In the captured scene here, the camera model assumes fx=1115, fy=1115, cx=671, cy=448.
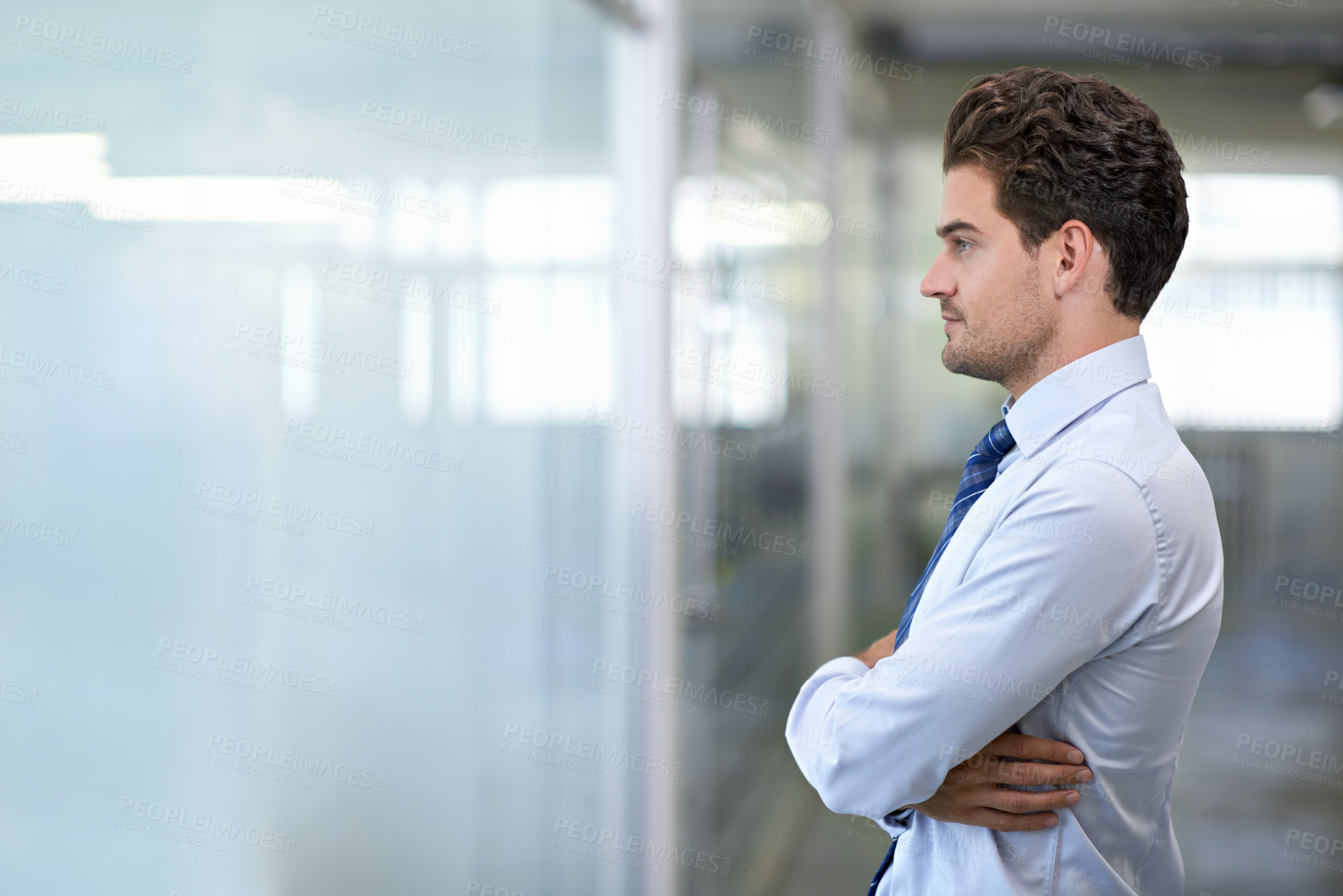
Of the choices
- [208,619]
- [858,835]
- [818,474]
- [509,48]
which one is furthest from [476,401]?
[818,474]

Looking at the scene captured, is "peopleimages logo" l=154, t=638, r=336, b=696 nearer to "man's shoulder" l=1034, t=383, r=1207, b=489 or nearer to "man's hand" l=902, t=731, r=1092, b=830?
"man's hand" l=902, t=731, r=1092, b=830

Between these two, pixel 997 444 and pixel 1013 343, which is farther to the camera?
pixel 997 444

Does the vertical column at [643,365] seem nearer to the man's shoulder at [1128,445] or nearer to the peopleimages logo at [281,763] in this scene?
the peopleimages logo at [281,763]

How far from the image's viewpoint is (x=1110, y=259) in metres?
1.32

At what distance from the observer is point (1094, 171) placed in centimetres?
129

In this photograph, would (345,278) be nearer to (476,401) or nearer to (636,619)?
(476,401)

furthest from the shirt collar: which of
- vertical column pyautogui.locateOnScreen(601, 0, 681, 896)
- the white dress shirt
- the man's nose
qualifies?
vertical column pyautogui.locateOnScreen(601, 0, 681, 896)

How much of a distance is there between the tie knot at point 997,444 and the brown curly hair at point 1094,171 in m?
0.21

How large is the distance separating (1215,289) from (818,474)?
2.57 meters

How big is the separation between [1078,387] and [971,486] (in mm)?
219

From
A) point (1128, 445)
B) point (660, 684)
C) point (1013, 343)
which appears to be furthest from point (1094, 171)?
point (660, 684)

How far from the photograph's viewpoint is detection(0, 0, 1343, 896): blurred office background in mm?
1034

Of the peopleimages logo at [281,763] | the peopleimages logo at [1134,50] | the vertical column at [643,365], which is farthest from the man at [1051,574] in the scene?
the peopleimages logo at [1134,50]

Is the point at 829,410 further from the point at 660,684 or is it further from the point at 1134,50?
the point at 660,684
